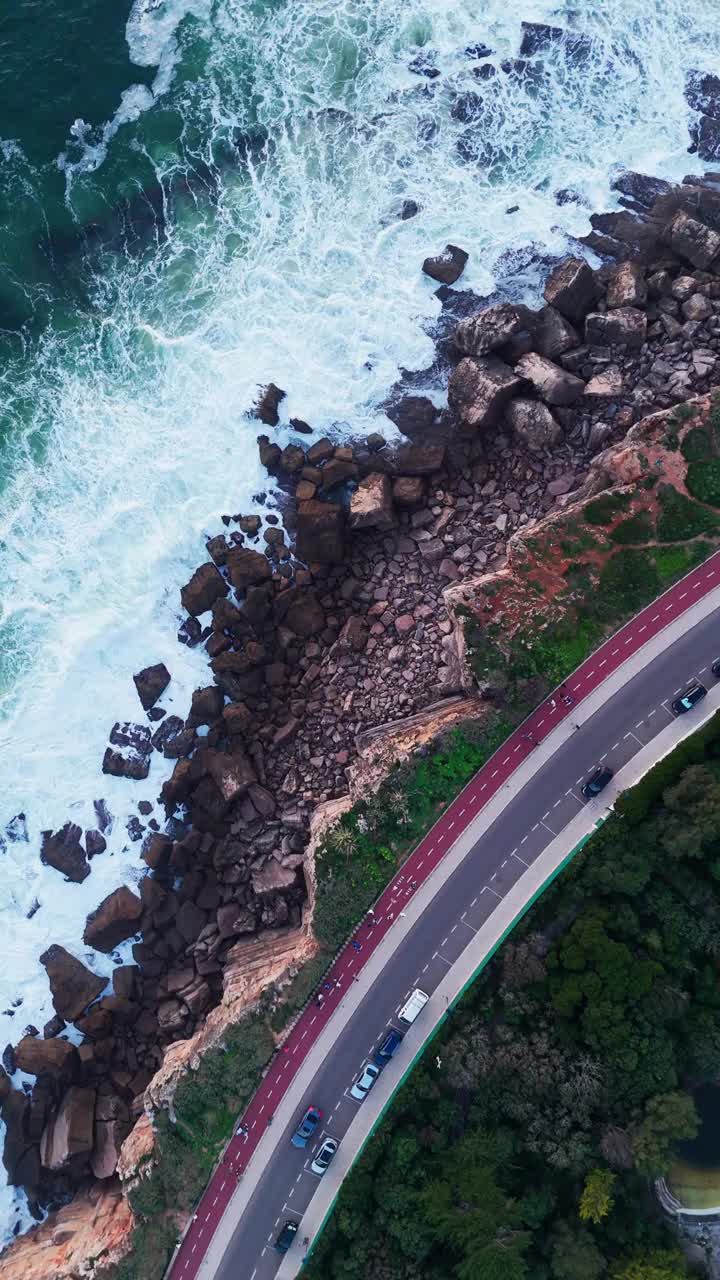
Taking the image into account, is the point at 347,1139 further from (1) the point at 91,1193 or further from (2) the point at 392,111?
(2) the point at 392,111

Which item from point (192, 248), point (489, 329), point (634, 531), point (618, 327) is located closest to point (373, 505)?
point (489, 329)

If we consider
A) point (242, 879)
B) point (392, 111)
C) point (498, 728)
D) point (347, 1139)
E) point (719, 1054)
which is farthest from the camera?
point (392, 111)

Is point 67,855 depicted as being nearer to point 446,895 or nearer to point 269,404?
point 446,895

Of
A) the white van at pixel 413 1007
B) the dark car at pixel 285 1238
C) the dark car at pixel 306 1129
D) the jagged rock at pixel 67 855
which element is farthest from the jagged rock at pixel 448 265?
the dark car at pixel 285 1238

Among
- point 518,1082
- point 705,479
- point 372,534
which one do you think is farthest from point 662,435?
point 518,1082

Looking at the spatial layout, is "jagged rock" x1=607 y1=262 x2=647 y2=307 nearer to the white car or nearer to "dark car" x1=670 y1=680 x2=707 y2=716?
"dark car" x1=670 y1=680 x2=707 y2=716

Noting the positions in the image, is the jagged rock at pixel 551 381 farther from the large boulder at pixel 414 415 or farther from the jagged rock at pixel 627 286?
the large boulder at pixel 414 415

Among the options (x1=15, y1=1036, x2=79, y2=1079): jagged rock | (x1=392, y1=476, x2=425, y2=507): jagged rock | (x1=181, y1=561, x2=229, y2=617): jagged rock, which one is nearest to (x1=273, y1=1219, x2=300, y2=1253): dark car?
(x1=15, y1=1036, x2=79, y2=1079): jagged rock
